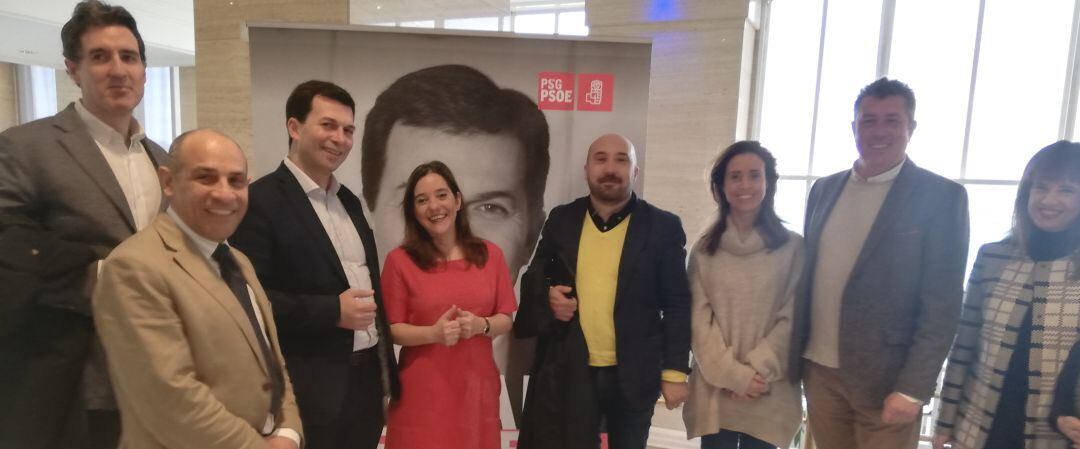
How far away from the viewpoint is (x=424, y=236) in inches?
77.7

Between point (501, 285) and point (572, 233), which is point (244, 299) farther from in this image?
point (572, 233)

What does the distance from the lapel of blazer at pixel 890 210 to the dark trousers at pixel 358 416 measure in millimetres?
1867

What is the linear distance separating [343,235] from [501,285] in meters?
0.61

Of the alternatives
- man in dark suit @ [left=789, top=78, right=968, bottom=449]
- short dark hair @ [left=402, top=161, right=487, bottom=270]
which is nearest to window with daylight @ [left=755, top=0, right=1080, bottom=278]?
man in dark suit @ [left=789, top=78, right=968, bottom=449]

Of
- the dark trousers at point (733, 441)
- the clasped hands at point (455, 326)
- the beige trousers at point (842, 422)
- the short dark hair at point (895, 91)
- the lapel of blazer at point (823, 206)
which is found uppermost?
the short dark hair at point (895, 91)

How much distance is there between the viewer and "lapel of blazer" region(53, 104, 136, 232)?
1.58 m

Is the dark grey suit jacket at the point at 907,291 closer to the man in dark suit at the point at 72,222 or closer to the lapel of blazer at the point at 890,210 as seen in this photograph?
the lapel of blazer at the point at 890,210

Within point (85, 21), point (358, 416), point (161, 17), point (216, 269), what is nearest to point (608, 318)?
point (358, 416)

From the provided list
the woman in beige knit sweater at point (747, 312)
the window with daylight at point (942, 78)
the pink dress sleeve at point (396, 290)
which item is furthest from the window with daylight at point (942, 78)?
the pink dress sleeve at point (396, 290)

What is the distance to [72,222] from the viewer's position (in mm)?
1540

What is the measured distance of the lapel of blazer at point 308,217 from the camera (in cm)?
176

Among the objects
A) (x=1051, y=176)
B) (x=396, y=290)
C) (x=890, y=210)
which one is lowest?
(x=396, y=290)

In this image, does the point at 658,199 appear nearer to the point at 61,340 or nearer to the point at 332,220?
the point at 332,220

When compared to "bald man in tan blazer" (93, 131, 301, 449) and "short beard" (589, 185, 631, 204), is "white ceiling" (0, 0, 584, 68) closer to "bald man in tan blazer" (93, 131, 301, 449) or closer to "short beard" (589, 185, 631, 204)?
"short beard" (589, 185, 631, 204)
